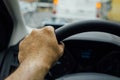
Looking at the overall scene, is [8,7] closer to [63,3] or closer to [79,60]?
[79,60]

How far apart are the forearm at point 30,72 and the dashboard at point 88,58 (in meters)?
0.84

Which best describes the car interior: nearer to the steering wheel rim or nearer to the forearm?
the steering wheel rim

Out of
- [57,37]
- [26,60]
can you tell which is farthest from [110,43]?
[26,60]

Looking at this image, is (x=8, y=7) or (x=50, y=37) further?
(x=8, y=7)

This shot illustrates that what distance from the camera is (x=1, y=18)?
3.14 metres

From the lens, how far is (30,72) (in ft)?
5.45

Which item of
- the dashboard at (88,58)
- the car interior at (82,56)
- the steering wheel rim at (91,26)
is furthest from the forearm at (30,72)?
the dashboard at (88,58)

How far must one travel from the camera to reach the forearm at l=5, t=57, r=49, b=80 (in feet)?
5.40

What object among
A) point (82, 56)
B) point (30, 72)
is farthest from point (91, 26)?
point (82, 56)

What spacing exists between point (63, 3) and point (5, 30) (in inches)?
552

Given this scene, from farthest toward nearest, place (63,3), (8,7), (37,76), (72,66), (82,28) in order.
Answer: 1. (63,3)
2. (8,7)
3. (72,66)
4. (82,28)
5. (37,76)

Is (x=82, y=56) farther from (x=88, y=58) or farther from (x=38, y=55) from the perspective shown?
(x=38, y=55)

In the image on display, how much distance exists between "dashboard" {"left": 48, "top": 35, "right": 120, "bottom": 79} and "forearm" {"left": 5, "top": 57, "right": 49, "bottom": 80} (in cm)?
84

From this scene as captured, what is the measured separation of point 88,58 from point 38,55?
1030 millimetres
